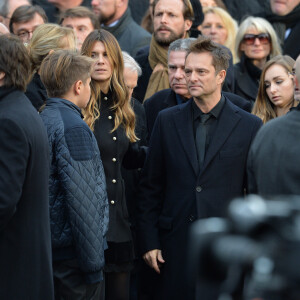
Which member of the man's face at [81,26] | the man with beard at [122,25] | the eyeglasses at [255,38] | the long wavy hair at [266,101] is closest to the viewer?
the long wavy hair at [266,101]

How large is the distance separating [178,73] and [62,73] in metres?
1.69

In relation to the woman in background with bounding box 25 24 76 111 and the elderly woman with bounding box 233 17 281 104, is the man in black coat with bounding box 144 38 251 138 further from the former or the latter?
the elderly woman with bounding box 233 17 281 104

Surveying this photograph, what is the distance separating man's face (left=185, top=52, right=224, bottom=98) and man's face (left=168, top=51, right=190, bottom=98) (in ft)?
2.65

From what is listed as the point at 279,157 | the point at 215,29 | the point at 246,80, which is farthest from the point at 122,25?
the point at 279,157

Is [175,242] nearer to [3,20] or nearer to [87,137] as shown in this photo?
[87,137]

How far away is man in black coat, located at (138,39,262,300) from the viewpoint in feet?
19.1

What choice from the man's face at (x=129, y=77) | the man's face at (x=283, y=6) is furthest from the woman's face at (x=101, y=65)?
the man's face at (x=283, y=6)

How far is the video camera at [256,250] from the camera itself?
2590 mm

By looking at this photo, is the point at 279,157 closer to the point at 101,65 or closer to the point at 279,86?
the point at 101,65

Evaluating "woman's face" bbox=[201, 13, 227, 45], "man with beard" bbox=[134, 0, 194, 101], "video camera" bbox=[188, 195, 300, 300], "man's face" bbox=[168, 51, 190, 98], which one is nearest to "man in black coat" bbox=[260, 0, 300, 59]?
"woman's face" bbox=[201, 13, 227, 45]

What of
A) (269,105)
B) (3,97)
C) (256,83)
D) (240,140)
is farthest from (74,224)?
(256,83)

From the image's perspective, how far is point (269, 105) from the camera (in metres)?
7.35

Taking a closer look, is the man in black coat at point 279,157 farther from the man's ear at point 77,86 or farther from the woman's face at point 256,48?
the woman's face at point 256,48

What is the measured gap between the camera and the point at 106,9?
946 centimetres
